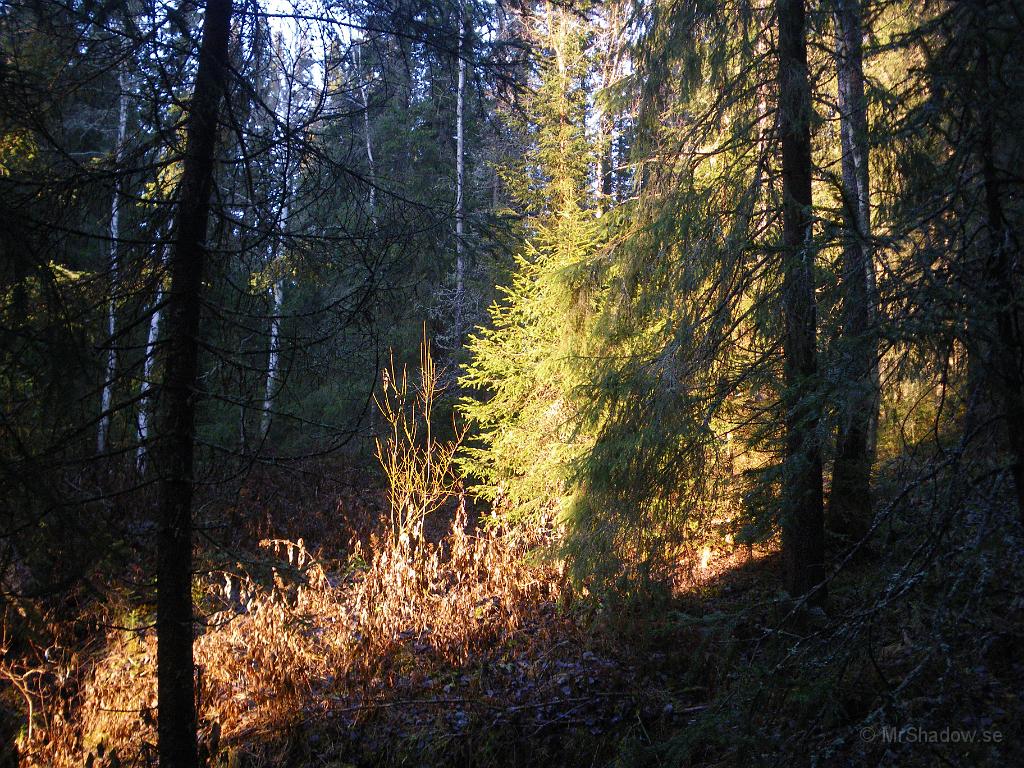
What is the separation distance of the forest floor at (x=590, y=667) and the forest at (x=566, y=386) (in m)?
0.04

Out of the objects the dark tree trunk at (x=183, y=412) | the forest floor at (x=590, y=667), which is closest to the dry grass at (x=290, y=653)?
the forest floor at (x=590, y=667)

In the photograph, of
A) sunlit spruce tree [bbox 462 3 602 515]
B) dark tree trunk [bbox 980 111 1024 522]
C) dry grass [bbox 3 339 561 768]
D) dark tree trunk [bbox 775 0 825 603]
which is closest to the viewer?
dark tree trunk [bbox 980 111 1024 522]

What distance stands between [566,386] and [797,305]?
348 centimetres

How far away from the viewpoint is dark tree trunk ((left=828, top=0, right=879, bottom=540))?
2.93 m

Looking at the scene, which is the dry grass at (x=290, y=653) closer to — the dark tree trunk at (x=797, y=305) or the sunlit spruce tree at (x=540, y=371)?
the sunlit spruce tree at (x=540, y=371)

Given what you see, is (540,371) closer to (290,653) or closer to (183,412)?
(290,653)

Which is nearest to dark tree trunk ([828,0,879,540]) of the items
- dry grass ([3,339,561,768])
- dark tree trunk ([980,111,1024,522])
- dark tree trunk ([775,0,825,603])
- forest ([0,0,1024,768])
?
forest ([0,0,1024,768])

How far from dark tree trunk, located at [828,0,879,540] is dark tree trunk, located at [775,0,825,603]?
0.32 meters

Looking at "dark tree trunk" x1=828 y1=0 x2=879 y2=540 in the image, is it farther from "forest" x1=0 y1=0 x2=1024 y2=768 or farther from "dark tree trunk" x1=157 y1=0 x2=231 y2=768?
"dark tree trunk" x1=157 y1=0 x2=231 y2=768

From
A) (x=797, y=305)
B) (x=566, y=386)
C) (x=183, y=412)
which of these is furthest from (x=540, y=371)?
(x=183, y=412)

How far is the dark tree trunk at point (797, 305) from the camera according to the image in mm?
4863

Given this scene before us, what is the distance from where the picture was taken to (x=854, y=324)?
3473mm

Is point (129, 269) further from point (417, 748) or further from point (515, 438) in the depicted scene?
point (515, 438)

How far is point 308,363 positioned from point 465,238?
5.84 ft
